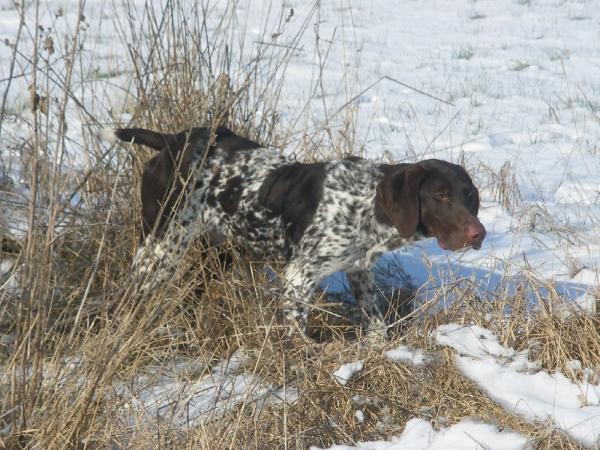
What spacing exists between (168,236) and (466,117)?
15.6 ft

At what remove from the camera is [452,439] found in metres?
3.04

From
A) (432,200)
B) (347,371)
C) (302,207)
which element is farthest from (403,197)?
(347,371)

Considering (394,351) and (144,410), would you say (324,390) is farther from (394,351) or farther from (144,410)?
(144,410)

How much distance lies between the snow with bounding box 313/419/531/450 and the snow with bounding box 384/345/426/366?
0.29 metres

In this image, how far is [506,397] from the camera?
319 centimetres

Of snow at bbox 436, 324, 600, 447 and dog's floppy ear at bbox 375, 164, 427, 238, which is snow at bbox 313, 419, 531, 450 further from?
dog's floppy ear at bbox 375, 164, 427, 238

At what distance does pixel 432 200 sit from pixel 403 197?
0.39ft

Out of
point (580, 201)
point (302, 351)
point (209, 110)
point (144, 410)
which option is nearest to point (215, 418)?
point (144, 410)

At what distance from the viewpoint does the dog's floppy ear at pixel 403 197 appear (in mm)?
3918

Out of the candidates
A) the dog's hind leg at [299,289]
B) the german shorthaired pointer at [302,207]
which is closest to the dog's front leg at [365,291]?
the german shorthaired pointer at [302,207]

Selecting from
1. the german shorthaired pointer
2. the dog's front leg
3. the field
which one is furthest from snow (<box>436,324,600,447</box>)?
the dog's front leg

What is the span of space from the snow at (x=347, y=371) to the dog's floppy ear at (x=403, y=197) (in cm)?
81

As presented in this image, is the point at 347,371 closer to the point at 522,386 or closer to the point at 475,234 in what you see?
the point at 522,386

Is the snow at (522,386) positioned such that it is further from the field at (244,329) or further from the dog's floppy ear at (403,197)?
the dog's floppy ear at (403,197)
